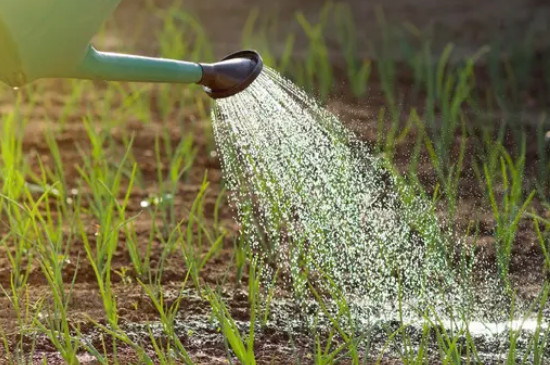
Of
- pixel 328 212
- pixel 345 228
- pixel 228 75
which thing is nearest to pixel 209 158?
pixel 328 212

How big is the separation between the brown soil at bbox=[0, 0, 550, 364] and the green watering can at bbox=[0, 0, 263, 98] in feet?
1.48

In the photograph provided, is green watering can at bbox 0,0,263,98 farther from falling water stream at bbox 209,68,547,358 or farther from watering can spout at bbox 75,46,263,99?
falling water stream at bbox 209,68,547,358

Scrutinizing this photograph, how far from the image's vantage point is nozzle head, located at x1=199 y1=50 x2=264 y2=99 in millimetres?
2299

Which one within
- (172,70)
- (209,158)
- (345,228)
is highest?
(172,70)

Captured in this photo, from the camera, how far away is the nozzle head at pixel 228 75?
90.5 inches

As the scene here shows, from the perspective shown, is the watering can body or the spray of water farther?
the spray of water

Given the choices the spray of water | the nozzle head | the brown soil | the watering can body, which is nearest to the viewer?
the watering can body

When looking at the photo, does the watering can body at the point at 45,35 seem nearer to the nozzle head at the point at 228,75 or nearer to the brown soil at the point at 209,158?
the nozzle head at the point at 228,75

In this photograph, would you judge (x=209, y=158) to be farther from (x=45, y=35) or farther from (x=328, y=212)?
(x=45, y=35)

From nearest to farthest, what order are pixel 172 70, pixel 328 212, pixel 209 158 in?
1. pixel 172 70
2. pixel 328 212
3. pixel 209 158

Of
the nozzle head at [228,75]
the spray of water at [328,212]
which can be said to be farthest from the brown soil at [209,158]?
the nozzle head at [228,75]

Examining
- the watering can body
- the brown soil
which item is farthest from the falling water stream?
the watering can body

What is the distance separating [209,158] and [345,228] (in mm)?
1044

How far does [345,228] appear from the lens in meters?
2.95
